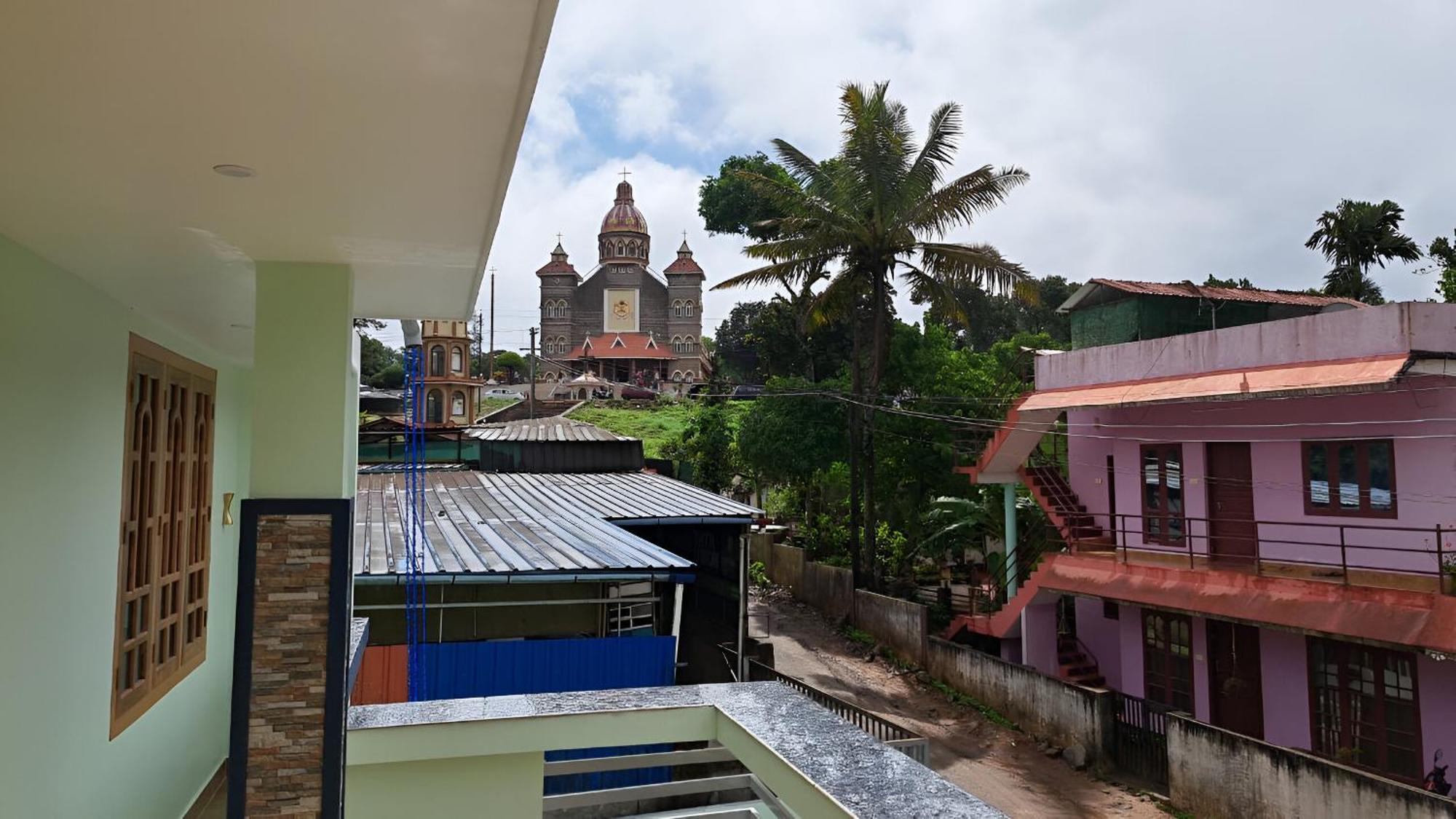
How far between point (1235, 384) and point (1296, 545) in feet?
7.57

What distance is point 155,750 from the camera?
6.39 m

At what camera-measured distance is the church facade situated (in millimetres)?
56031

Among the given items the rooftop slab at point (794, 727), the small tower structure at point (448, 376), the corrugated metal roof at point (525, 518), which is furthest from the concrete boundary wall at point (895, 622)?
the small tower structure at point (448, 376)

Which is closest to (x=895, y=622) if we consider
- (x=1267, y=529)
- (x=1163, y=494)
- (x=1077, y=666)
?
(x=1077, y=666)

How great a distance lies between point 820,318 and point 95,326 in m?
16.2

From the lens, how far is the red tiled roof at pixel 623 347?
54969 millimetres

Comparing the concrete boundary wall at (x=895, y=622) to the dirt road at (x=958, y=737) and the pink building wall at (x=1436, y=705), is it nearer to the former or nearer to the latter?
the dirt road at (x=958, y=737)

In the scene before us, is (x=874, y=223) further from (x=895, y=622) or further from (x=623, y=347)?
(x=623, y=347)

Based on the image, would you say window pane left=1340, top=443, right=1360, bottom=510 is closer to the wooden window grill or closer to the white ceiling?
the white ceiling

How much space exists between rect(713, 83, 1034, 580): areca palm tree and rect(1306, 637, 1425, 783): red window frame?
29.7ft

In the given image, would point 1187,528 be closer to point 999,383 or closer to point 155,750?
point 999,383

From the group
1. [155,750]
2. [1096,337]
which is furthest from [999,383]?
[155,750]

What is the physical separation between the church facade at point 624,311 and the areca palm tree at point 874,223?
3657 cm

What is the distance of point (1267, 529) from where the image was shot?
12000 mm
